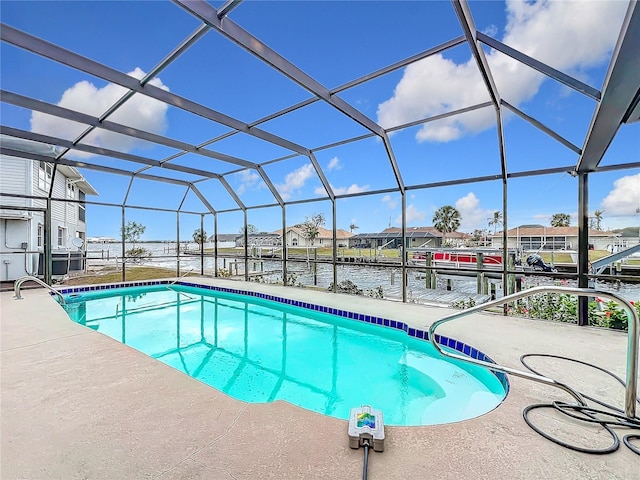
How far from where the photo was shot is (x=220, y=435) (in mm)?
1783

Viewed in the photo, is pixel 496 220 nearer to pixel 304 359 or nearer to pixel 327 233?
pixel 327 233

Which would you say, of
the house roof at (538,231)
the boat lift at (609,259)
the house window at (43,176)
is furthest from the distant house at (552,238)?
the house window at (43,176)

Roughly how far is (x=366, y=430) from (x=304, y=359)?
2.72 meters

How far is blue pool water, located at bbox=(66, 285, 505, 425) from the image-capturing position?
10.4 feet

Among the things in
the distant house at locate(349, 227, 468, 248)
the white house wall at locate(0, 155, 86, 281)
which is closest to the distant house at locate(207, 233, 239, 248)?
the white house wall at locate(0, 155, 86, 281)

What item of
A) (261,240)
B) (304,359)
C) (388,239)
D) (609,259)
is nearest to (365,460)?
(304,359)

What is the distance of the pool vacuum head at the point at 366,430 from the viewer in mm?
1651

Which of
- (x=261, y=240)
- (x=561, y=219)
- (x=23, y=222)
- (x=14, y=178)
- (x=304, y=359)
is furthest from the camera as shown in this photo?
(x=261, y=240)

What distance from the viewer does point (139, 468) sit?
1523 millimetres

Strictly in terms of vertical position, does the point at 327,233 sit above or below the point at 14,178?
below

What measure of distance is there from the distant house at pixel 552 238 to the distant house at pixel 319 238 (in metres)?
3.11

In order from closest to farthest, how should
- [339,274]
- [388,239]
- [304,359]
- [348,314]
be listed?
[304,359] < [348,314] < [388,239] < [339,274]

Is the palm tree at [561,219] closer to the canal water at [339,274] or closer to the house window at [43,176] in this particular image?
the canal water at [339,274]

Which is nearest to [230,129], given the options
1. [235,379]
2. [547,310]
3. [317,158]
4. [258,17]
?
[317,158]
